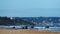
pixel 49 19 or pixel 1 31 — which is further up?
pixel 49 19

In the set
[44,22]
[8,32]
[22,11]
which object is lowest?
[8,32]

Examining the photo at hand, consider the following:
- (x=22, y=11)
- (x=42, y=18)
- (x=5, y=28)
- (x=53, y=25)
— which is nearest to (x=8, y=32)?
(x=5, y=28)

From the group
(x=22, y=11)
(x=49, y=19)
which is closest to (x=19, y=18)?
(x=22, y=11)

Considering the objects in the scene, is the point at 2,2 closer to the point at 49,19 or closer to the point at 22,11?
the point at 22,11

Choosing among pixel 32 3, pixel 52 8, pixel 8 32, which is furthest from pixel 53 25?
pixel 8 32

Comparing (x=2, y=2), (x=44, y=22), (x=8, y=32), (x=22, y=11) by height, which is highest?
(x=2, y=2)

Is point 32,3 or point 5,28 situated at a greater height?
point 32,3

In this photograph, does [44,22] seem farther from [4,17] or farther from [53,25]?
[4,17]
